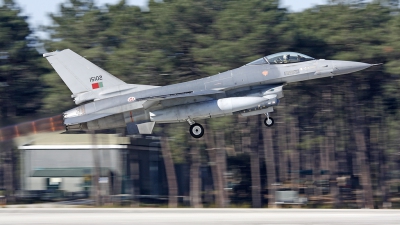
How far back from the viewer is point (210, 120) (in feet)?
121

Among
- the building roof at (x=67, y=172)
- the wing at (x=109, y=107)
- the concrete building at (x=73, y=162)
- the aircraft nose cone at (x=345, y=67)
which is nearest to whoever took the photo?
the wing at (x=109, y=107)

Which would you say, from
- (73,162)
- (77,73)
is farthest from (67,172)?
(77,73)

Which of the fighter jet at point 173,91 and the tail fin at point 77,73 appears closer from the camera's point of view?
the fighter jet at point 173,91

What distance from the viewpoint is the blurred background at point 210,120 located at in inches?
1380

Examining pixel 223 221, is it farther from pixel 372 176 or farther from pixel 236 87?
pixel 372 176

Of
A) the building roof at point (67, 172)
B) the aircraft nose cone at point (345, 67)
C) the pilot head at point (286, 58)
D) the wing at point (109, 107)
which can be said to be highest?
the pilot head at point (286, 58)

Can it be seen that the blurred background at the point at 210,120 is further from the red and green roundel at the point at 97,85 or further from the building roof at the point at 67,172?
the red and green roundel at the point at 97,85

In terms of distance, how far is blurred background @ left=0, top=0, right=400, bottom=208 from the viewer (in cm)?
3506

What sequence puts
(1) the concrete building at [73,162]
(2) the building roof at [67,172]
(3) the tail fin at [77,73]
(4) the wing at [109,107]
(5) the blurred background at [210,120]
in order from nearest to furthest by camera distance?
(4) the wing at [109,107] → (3) the tail fin at [77,73] → (5) the blurred background at [210,120] → (1) the concrete building at [73,162] → (2) the building roof at [67,172]

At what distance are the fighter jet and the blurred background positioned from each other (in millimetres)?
12168

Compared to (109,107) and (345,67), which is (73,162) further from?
(345,67)

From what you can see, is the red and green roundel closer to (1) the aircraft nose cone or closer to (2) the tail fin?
(2) the tail fin

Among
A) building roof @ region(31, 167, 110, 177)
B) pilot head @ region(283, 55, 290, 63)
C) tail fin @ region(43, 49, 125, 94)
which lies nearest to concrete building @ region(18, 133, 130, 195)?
building roof @ region(31, 167, 110, 177)

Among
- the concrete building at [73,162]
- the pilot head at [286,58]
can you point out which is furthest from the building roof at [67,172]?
the pilot head at [286,58]
